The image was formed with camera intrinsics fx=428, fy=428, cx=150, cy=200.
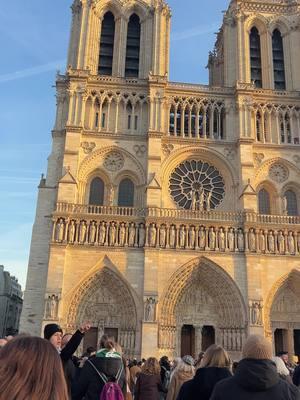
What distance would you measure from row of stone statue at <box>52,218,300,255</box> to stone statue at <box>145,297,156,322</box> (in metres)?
2.77

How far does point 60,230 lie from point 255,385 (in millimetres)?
19874

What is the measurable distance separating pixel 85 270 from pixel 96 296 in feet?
5.51

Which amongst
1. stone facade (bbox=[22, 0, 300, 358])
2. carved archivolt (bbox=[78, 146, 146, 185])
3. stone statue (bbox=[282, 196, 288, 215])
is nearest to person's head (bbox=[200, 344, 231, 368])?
stone facade (bbox=[22, 0, 300, 358])

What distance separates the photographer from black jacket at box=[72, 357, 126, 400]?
387 centimetres

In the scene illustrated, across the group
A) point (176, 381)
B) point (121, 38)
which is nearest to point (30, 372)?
point (176, 381)

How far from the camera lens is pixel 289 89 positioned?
90.4 ft

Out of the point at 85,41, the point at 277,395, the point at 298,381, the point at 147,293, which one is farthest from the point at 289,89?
the point at 277,395

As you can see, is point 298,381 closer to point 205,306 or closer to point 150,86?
point 205,306

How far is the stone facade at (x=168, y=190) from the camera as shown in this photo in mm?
21391

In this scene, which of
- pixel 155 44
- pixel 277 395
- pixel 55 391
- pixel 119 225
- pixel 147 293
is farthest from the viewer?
pixel 155 44

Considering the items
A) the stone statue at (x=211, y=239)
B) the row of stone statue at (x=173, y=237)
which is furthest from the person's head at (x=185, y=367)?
the stone statue at (x=211, y=239)

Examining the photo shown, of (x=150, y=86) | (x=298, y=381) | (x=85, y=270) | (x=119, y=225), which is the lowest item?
(x=298, y=381)

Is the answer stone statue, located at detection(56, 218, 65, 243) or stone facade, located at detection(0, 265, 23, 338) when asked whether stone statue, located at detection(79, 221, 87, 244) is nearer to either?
stone statue, located at detection(56, 218, 65, 243)

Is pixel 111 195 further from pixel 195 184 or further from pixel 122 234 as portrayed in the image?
pixel 195 184
